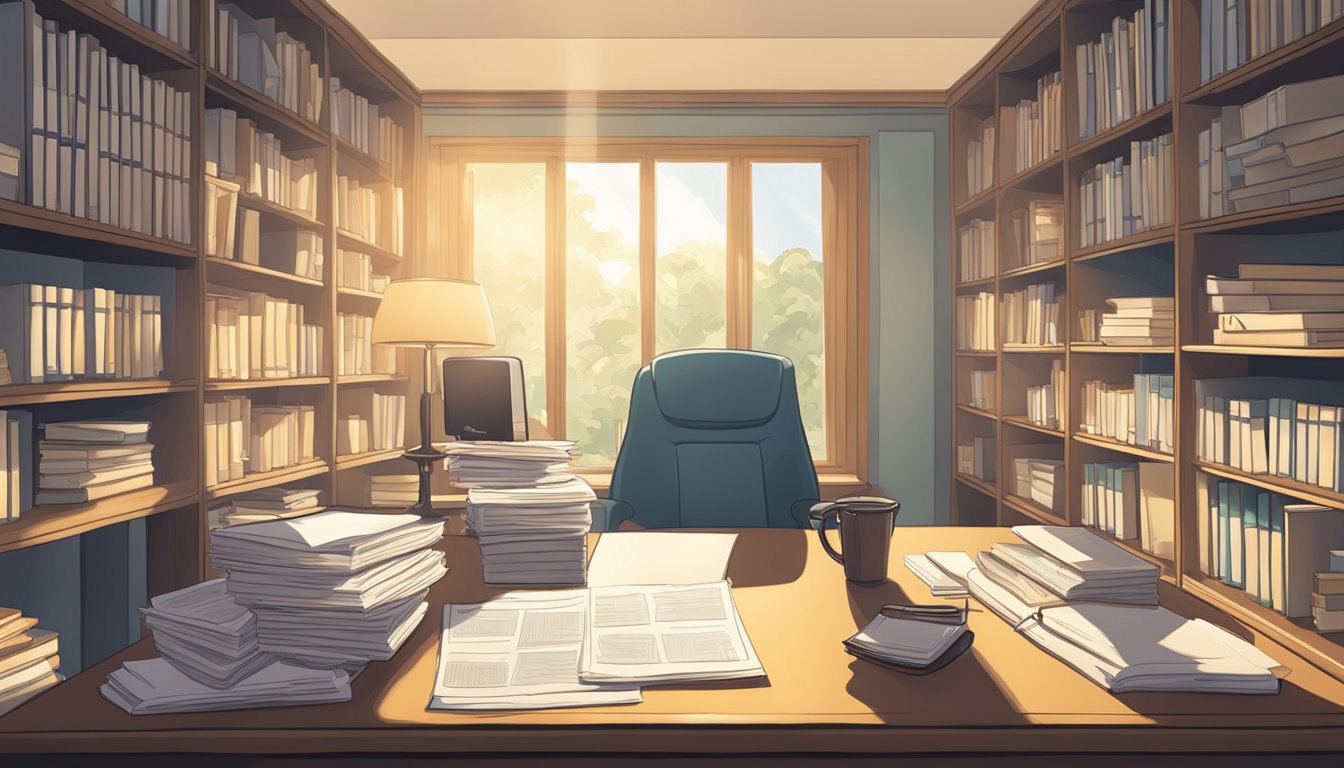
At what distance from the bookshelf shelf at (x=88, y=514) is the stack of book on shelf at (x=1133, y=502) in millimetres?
3064

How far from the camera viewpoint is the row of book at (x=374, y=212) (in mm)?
3666

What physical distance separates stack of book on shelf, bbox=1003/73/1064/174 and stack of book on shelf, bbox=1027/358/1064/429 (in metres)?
0.92

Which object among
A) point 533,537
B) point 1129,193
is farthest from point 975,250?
point 533,537

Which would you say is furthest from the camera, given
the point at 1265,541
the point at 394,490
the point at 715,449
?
→ the point at 394,490

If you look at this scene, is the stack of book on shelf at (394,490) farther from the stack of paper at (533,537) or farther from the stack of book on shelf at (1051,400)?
the stack of book on shelf at (1051,400)

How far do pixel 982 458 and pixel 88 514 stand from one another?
373 centimetres

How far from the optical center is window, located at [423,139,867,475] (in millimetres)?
4445

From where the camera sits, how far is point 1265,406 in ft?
6.88

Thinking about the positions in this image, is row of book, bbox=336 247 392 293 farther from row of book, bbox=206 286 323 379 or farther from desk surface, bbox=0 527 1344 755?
desk surface, bbox=0 527 1344 755

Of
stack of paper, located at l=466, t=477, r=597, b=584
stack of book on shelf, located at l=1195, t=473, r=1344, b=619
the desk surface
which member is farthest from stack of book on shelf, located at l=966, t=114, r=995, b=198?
the desk surface

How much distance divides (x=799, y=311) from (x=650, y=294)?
0.87m

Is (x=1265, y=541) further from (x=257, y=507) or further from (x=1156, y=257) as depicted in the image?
(x=257, y=507)

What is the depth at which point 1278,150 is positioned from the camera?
1975 millimetres

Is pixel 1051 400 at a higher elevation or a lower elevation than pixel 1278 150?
lower
